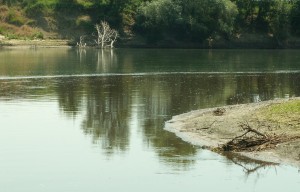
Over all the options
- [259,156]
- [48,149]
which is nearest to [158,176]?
[259,156]

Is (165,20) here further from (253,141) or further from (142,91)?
(253,141)

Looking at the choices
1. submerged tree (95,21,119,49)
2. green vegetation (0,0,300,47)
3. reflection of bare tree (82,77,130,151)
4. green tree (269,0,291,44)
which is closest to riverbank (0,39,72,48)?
green vegetation (0,0,300,47)

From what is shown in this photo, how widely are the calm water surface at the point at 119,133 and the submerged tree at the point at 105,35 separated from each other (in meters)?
49.8

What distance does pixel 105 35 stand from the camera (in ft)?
359

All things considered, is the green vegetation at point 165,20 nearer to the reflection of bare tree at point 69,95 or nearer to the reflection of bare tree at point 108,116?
the reflection of bare tree at point 69,95

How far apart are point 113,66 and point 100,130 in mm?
38812

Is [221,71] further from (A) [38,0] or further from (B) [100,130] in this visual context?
(A) [38,0]

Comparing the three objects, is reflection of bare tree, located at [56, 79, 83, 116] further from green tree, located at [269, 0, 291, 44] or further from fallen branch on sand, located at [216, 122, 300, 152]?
green tree, located at [269, 0, 291, 44]

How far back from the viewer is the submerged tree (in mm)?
108194

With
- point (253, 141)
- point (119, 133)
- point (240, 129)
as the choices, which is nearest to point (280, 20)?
point (119, 133)

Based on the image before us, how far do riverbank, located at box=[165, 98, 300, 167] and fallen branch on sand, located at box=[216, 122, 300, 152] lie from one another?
156 mm

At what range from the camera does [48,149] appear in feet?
83.0

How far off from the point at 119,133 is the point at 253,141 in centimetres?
650

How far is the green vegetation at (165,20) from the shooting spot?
109438 mm
